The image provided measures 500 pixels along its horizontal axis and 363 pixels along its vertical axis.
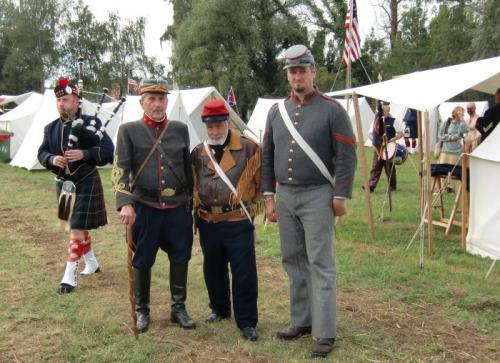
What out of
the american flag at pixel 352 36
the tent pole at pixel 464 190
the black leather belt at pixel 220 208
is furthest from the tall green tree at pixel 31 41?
the black leather belt at pixel 220 208

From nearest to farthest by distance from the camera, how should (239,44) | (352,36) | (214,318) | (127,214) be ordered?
(127,214) < (214,318) < (352,36) < (239,44)

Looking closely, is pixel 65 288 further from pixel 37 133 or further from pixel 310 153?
pixel 37 133

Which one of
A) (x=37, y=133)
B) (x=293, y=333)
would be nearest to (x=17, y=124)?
(x=37, y=133)

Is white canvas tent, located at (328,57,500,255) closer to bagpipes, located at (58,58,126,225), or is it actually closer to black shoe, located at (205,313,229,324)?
black shoe, located at (205,313,229,324)

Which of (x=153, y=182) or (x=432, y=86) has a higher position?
(x=432, y=86)

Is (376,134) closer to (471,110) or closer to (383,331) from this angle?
(471,110)

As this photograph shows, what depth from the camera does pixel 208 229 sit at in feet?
11.4

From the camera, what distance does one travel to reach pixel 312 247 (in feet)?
10.4

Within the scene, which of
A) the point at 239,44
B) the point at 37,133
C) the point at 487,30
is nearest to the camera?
the point at 37,133

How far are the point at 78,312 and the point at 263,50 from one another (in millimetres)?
25765

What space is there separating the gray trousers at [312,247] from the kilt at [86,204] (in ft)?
6.19

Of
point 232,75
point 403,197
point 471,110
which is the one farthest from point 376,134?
point 232,75

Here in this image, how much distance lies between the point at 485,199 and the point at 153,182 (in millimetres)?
3331

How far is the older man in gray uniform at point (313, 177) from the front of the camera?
3076mm
